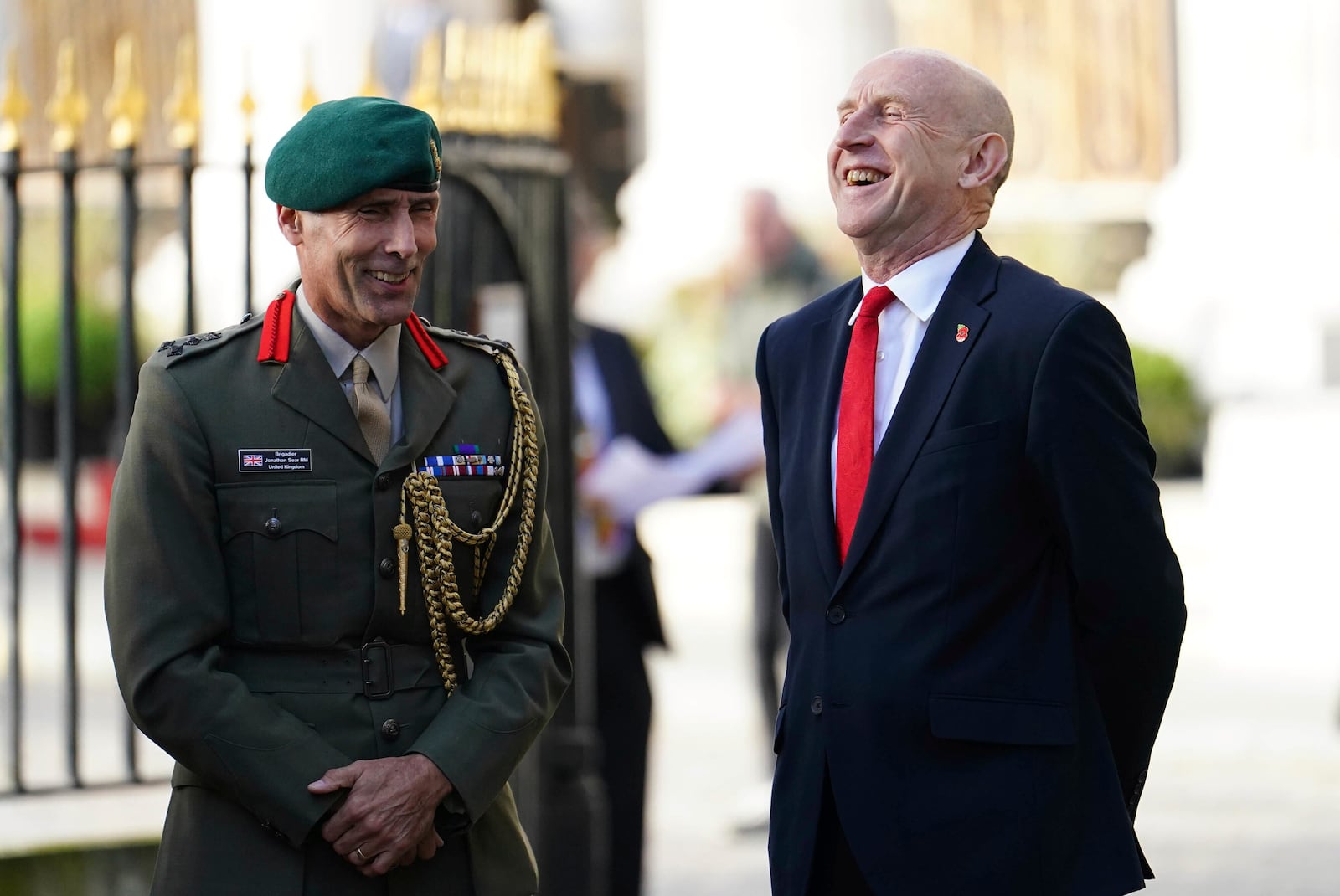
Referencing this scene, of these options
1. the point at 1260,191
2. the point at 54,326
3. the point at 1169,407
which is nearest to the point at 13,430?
the point at 1260,191

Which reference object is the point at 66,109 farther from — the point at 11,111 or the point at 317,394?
the point at 317,394

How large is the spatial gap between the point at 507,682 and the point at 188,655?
1.57 feet

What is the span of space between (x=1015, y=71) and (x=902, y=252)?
22.0 m

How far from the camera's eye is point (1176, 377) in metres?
18.3

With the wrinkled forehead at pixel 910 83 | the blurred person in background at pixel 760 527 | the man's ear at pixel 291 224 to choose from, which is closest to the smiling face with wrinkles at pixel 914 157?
the wrinkled forehead at pixel 910 83

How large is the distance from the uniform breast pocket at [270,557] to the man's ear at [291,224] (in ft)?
1.20

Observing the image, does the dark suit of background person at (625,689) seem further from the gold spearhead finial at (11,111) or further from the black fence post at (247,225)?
the gold spearhead finial at (11,111)

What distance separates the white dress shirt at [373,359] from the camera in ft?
9.77

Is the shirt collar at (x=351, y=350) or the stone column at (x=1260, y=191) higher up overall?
the stone column at (x=1260, y=191)

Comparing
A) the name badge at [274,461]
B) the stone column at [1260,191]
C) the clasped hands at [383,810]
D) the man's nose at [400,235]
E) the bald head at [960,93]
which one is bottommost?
the clasped hands at [383,810]

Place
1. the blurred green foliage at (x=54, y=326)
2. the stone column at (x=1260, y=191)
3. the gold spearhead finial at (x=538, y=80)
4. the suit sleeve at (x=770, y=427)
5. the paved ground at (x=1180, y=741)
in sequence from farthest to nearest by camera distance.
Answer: the blurred green foliage at (x=54, y=326)
the stone column at (x=1260, y=191)
the paved ground at (x=1180, y=741)
the gold spearhead finial at (x=538, y=80)
the suit sleeve at (x=770, y=427)

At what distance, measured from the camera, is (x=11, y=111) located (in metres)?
5.14

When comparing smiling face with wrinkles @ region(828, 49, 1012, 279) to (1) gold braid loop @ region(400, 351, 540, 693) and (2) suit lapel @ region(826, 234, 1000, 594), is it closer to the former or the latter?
(2) suit lapel @ region(826, 234, 1000, 594)

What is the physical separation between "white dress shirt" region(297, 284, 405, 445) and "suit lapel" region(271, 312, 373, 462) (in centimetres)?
2
